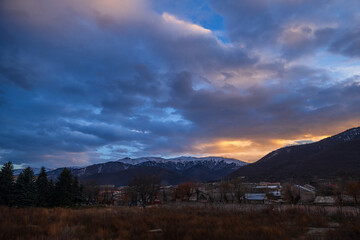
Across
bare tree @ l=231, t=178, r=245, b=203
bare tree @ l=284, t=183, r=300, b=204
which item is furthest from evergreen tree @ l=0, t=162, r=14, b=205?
bare tree @ l=284, t=183, r=300, b=204

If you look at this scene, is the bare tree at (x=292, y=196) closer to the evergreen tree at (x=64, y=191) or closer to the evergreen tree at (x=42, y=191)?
the evergreen tree at (x=64, y=191)

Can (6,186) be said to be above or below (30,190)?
above

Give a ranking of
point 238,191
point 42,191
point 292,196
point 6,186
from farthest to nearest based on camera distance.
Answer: point 238,191 < point 292,196 < point 42,191 < point 6,186

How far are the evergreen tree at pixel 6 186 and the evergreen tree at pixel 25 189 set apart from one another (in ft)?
2.58

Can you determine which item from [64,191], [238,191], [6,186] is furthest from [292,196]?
[6,186]

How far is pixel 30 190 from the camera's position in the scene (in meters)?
36.8

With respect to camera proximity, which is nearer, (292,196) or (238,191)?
(292,196)

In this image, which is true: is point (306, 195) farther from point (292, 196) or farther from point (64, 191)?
point (64, 191)

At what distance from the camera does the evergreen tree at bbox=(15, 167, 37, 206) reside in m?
35.1

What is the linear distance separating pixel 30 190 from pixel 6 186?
3411 mm

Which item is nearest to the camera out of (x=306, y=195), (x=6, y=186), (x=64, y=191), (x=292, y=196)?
(x=6, y=186)

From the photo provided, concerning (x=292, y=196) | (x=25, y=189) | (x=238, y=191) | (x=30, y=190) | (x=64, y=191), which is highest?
(x=25, y=189)

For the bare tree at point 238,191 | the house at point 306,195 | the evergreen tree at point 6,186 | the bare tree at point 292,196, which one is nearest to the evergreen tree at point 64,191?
the evergreen tree at point 6,186

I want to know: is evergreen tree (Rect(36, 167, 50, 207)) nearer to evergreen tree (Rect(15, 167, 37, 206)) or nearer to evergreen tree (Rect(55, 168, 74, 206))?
evergreen tree (Rect(55, 168, 74, 206))
